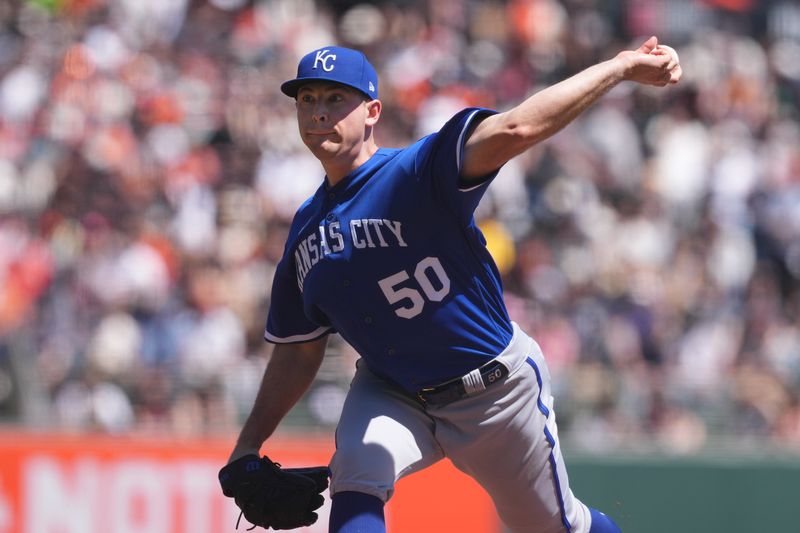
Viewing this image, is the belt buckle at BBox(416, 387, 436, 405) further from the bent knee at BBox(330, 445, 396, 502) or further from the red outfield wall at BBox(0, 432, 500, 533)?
the red outfield wall at BBox(0, 432, 500, 533)

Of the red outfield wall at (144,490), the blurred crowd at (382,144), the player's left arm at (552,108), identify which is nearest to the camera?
the player's left arm at (552,108)

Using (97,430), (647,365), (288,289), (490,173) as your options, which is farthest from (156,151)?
(490,173)

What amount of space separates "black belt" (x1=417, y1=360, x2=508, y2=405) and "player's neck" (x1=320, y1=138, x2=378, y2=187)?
81cm

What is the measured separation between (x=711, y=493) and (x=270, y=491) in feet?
19.9

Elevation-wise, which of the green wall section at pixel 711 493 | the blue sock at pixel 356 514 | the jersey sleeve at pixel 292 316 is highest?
the jersey sleeve at pixel 292 316

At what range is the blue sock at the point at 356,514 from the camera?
480 cm

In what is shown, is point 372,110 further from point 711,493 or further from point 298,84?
point 711,493

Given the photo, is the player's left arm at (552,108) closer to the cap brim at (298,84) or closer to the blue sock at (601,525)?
the cap brim at (298,84)

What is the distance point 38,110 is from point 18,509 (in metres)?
3.97

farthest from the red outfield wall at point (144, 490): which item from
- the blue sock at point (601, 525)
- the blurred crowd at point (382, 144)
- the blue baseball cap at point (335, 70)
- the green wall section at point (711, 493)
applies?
the blue baseball cap at point (335, 70)

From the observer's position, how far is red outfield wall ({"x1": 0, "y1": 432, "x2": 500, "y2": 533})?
9461mm

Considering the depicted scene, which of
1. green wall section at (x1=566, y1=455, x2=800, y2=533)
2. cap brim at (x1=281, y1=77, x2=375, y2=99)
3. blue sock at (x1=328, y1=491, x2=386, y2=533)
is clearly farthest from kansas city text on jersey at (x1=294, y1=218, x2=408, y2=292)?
green wall section at (x1=566, y1=455, x2=800, y2=533)

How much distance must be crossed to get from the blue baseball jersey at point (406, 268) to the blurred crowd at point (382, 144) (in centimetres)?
486

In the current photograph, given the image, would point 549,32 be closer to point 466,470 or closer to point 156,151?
point 156,151
